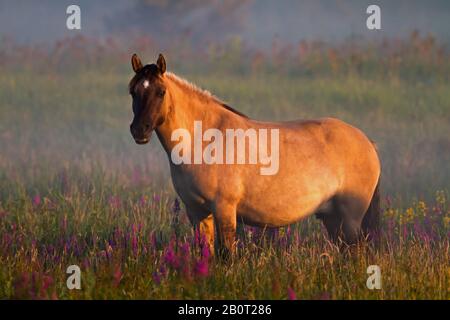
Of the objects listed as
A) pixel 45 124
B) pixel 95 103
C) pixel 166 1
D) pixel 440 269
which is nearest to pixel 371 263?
pixel 440 269

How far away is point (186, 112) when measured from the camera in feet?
27.1

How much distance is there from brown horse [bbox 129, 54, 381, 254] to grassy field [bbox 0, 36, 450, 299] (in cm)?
34

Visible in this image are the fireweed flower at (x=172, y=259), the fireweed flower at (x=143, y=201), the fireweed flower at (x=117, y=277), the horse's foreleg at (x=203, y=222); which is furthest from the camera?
the fireweed flower at (x=143, y=201)

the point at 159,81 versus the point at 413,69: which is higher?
the point at 413,69

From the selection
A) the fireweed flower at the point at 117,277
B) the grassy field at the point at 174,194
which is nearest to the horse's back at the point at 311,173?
the grassy field at the point at 174,194

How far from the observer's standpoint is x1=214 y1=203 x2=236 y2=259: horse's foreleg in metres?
8.01

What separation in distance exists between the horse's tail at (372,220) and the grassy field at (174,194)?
34 centimetres

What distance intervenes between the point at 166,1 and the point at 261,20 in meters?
5.13

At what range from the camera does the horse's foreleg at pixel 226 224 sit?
26.3ft

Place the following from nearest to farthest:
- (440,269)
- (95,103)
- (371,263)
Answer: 1. (440,269)
2. (371,263)
3. (95,103)

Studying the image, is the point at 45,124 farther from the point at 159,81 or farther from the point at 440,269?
the point at 440,269

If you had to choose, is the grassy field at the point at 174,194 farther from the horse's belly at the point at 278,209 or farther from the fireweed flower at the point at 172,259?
the horse's belly at the point at 278,209

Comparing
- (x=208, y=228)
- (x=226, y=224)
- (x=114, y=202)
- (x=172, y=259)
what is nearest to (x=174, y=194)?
(x=114, y=202)
